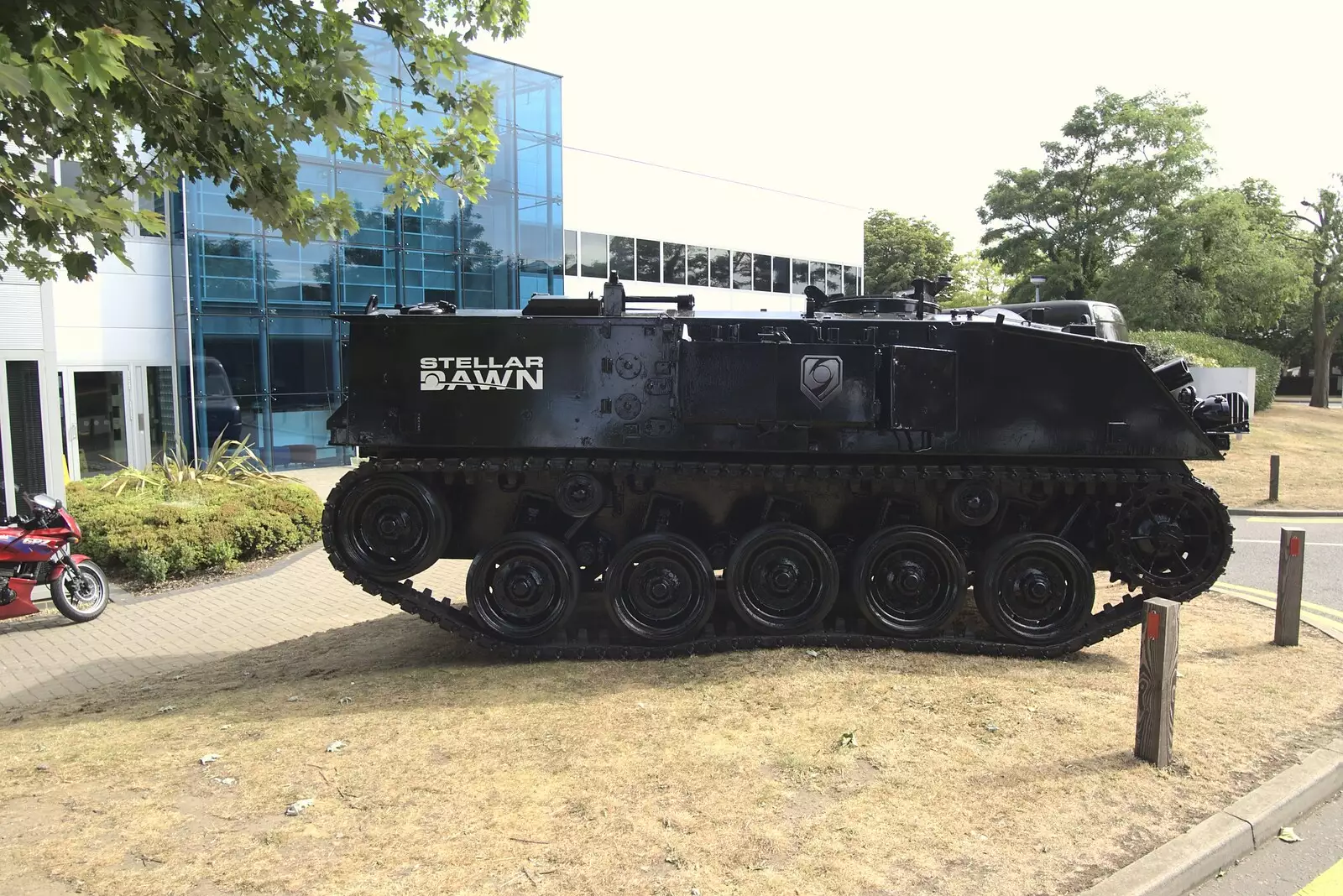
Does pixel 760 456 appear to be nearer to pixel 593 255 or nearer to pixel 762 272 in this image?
pixel 593 255

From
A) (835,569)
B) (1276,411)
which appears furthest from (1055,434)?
(1276,411)

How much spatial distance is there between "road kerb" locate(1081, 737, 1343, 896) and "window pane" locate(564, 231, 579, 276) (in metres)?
22.7

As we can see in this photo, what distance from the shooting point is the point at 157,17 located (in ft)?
15.7

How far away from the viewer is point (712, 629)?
7176mm

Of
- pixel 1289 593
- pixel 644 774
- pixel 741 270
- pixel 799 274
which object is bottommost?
pixel 644 774

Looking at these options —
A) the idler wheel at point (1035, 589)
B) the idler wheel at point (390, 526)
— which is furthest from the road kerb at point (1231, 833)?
the idler wheel at point (390, 526)

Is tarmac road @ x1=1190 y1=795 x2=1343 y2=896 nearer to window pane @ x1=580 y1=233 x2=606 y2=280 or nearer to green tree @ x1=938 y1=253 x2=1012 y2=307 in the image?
window pane @ x1=580 y1=233 x2=606 y2=280

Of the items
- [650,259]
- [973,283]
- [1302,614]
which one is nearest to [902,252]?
[973,283]

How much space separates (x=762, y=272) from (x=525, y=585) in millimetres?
25956

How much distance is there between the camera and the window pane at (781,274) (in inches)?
1267

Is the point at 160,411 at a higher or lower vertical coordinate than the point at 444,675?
higher

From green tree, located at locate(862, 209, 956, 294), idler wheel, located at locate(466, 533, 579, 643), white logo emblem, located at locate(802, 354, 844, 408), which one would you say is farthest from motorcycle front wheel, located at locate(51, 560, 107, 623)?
green tree, located at locate(862, 209, 956, 294)

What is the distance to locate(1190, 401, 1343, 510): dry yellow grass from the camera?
55.1ft

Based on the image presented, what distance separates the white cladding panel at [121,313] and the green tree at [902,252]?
4449 cm
